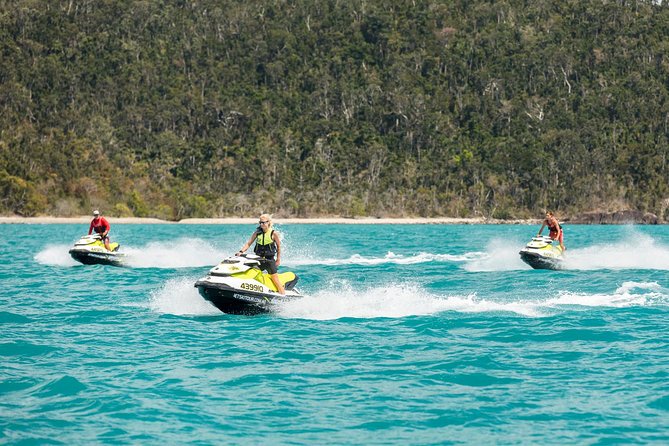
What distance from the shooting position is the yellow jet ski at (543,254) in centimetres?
2791

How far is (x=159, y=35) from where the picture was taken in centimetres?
15838

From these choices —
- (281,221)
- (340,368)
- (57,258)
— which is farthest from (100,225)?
(281,221)

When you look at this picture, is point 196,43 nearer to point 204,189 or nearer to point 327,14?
point 327,14

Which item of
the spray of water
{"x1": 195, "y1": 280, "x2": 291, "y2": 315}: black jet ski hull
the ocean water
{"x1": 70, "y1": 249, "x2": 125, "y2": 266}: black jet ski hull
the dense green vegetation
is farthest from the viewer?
the dense green vegetation

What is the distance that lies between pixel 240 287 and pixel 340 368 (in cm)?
414

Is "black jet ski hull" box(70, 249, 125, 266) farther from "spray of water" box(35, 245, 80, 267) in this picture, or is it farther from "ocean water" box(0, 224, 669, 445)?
"ocean water" box(0, 224, 669, 445)

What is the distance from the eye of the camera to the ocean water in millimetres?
9375

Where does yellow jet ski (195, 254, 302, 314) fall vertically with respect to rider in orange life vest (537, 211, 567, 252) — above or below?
below

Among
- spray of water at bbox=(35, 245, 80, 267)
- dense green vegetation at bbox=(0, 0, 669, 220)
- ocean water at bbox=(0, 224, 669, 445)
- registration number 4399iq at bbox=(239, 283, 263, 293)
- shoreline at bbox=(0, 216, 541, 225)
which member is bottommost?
shoreline at bbox=(0, 216, 541, 225)

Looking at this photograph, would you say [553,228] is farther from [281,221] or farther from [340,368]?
[281,221]

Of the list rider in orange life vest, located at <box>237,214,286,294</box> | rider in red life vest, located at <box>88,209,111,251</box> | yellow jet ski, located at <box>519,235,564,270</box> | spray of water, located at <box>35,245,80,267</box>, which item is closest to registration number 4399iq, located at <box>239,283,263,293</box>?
rider in orange life vest, located at <box>237,214,286,294</box>

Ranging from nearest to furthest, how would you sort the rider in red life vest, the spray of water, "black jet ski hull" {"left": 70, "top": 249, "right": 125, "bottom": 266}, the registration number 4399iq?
the registration number 4399iq < the rider in red life vest < "black jet ski hull" {"left": 70, "top": 249, "right": 125, "bottom": 266} < the spray of water

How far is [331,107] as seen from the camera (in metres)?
A: 143

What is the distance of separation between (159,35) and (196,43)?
6.73 metres
